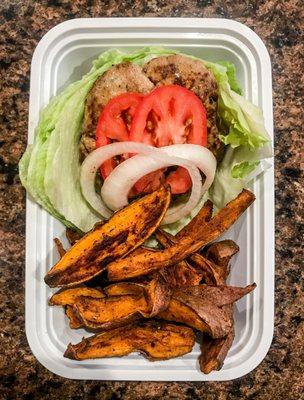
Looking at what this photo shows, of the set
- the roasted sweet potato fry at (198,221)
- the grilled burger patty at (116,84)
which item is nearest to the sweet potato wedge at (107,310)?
the roasted sweet potato fry at (198,221)

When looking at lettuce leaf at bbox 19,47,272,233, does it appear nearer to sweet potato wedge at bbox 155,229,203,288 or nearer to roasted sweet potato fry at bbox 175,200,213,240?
roasted sweet potato fry at bbox 175,200,213,240

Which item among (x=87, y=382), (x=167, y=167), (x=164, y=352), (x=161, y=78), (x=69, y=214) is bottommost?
(x=87, y=382)

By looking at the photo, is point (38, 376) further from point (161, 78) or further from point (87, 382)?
point (161, 78)

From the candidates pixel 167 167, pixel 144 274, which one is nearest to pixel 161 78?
pixel 167 167

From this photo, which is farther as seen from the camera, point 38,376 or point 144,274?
point 38,376

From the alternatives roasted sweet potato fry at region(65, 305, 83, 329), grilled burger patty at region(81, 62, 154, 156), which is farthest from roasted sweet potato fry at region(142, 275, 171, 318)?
grilled burger patty at region(81, 62, 154, 156)

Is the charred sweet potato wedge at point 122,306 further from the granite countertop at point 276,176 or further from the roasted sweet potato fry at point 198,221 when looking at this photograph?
the granite countertop at point 276,176

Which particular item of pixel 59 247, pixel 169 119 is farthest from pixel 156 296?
pixel 169 119
